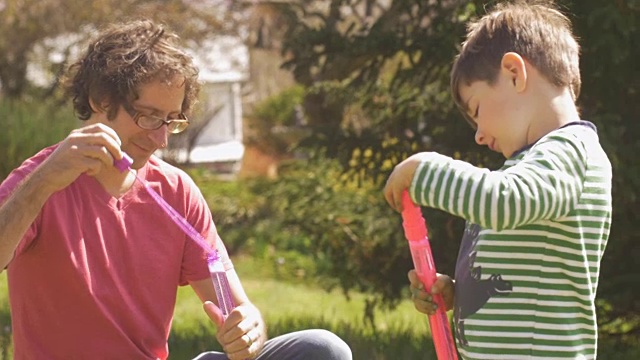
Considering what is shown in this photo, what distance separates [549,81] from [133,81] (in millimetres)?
1086

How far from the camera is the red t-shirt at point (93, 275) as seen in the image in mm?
2770

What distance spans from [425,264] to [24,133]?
607 cm

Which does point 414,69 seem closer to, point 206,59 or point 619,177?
point 619,177

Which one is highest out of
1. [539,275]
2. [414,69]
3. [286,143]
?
[414,69]

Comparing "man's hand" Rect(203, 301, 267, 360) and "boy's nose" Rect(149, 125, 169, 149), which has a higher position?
"boy's nose" Rect(149, 125, 169, 149)

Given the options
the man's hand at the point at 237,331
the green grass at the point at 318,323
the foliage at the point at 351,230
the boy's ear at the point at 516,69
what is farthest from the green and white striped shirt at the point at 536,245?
the foliage at the point at 351,230

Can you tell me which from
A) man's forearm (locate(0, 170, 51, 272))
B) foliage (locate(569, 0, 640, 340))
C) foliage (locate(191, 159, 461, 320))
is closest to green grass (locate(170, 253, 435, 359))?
foliage (locate(191, 159, 461, 320))

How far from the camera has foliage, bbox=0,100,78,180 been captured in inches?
318

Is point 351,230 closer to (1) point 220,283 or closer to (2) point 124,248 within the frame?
(2) point 124,248

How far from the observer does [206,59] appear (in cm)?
1307

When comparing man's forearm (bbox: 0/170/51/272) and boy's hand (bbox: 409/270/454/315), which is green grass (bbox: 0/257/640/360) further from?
man's forearm (bbox: 0/170/51/272)

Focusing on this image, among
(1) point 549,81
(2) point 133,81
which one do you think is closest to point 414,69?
(2) point 133,81

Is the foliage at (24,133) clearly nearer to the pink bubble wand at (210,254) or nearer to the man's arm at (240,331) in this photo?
the pink bubble wand at (210,254)

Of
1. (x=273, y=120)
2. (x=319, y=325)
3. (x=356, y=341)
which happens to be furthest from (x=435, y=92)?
(x=273, y=120)
